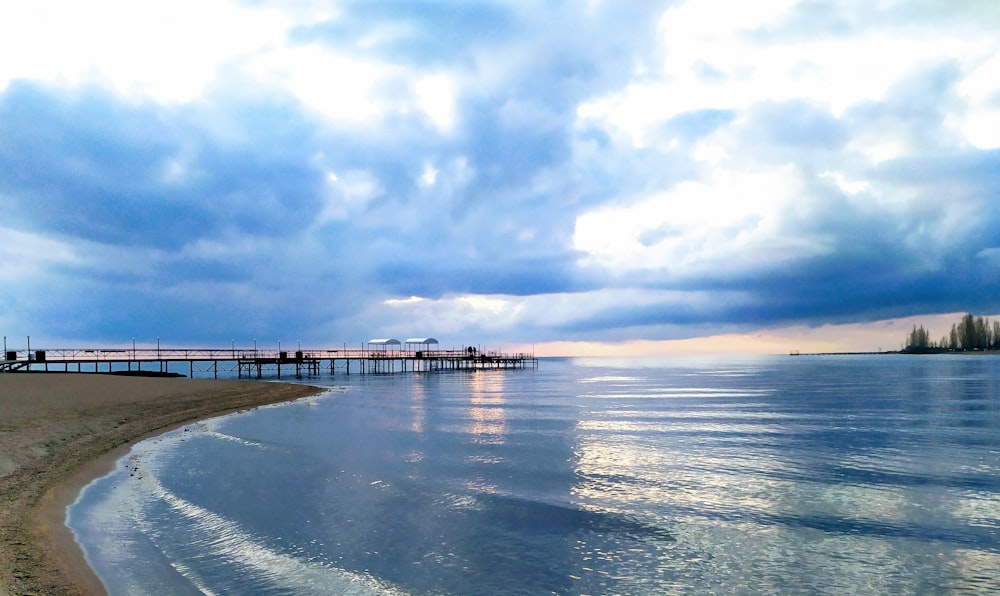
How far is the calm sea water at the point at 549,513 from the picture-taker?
9234 millimetres

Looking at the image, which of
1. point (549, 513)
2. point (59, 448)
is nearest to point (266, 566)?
point (549, 513)

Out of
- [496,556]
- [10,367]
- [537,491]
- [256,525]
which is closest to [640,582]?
[496,556]

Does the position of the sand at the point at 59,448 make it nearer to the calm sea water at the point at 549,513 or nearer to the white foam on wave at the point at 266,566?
the calm sea water at the point at 549,513

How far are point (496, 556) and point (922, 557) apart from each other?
707cm

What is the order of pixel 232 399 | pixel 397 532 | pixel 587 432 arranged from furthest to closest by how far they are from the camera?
pixel 232 399 → pixel 587 432 → pixel 397 532

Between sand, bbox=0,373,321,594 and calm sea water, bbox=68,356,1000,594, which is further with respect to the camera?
calm sea water, bbox=68,356,1000,594

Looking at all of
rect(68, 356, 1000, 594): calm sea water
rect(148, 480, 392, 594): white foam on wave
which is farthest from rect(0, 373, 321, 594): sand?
rect(148, 480, 392, 594): white foam on wave

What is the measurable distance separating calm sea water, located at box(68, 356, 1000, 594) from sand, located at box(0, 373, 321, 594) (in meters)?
0.54

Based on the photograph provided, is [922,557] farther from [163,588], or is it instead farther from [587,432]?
[587,432]

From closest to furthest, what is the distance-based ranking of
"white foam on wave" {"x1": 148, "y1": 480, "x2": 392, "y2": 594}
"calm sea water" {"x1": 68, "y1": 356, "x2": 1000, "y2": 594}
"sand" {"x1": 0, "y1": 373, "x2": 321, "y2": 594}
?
"sand" {"x1": 0, "y1": 373, "x2": 321, "y2": 594} < "white foam on wave" {"x1": 148, "y1": 480, "x2": 392, "y2": 594} < "calm sea water" {"x1": 68, "y1": 356, "x2": 1000, "y2": 594}

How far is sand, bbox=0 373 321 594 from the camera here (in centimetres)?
838

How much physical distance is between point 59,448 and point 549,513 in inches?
591

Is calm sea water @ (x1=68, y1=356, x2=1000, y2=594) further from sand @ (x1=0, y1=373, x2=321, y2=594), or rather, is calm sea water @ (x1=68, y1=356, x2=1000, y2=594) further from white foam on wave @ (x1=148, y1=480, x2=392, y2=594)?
sand @ (x1=0, y1=373, x2=321, y2=594)

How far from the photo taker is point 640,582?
911 cm
